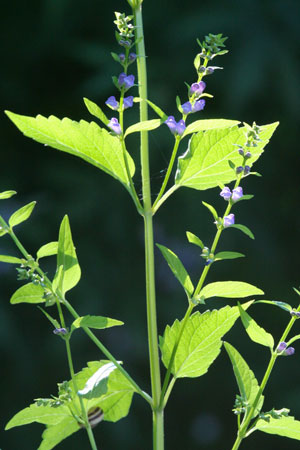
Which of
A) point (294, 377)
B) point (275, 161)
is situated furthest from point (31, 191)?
point (294, 377)

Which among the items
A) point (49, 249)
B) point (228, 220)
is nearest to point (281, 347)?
point (228, 220)

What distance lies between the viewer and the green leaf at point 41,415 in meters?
0.65

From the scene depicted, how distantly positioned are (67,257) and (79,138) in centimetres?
12

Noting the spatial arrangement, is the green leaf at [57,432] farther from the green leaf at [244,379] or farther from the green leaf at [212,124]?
the green leaf at [212,124]

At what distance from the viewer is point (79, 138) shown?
0.58m

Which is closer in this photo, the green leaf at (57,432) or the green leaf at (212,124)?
the green leaf at (212,124)

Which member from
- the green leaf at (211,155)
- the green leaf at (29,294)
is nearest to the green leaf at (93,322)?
the green leaf at (29,294)

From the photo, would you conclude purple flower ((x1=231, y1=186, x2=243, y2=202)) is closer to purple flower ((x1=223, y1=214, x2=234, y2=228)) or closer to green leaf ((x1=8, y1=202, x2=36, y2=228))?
purple flower ((x1=223, y1=214, x2=234, y2=228))

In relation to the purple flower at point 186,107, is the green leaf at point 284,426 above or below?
below

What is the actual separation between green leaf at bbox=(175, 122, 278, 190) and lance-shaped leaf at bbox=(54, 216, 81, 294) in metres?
0.12

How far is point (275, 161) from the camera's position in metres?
1.28

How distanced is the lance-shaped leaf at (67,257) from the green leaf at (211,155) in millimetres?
119

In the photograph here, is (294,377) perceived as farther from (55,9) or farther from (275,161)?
(55,9)

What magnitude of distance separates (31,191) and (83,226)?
0.13 meters
